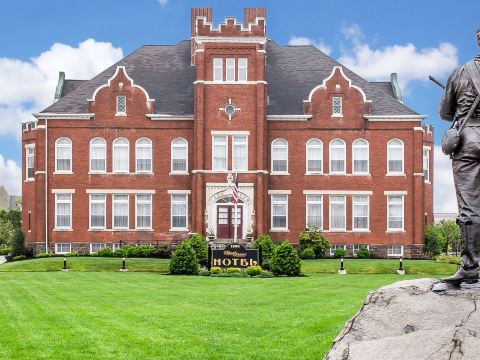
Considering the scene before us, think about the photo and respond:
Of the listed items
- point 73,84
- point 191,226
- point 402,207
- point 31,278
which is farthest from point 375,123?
point 31,278

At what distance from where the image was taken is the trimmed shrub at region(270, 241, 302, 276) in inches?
1610

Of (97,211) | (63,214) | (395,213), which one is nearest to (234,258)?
(97,211)

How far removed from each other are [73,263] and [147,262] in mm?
4093

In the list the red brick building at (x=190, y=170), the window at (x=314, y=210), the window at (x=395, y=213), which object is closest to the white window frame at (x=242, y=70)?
the red brick building at (x=190, y=170)

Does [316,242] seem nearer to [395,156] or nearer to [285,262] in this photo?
[395,156]

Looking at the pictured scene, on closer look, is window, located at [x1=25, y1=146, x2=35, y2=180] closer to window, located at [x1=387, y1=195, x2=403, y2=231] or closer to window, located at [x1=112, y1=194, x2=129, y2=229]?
window, located at [x1=112, y1=194, x2=129, y2=229]

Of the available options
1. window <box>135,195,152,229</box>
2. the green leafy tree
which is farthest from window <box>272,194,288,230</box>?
window <box>135,195,152,229</box>

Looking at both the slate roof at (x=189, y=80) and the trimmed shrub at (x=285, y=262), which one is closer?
the trimmed shrub at (x=285, y=262)

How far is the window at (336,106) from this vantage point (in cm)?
6075

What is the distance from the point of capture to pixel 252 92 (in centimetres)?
5803

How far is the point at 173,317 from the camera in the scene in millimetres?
20219

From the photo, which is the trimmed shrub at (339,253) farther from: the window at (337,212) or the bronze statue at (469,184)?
the bronze statue at (469,184)

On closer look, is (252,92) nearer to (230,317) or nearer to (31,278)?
→ (31,278)

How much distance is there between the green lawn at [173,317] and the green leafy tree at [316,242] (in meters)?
22.5
